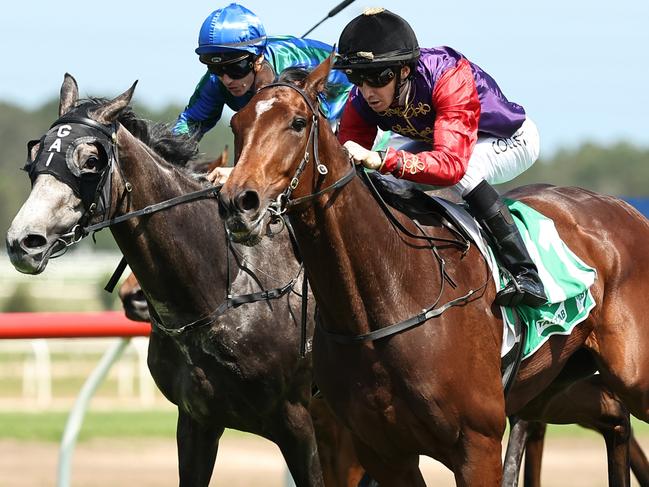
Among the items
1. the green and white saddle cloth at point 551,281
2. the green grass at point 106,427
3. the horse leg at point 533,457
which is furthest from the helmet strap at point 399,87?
the green grass at point 106,427

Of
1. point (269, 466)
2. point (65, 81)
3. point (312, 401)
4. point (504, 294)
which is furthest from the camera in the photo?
point (269, 466)

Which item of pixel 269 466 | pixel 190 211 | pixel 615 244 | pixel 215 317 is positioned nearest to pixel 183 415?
pixel 215 317

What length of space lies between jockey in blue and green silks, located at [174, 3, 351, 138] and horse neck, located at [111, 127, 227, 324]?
1.67 ft

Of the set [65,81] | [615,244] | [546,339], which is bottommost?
[546,339]

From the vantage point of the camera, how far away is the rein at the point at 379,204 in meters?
3.77

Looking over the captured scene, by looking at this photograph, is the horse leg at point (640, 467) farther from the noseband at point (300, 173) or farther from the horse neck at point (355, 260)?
the noseband at point (300, 173)

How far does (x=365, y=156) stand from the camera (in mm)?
4023

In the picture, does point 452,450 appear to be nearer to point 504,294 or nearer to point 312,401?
point 504,294

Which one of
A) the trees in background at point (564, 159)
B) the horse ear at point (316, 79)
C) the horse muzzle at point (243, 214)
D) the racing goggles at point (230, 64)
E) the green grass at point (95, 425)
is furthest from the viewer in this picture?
the trees in background at point (564, 159)

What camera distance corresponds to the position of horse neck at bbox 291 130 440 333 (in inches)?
158

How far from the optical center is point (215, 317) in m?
4.92

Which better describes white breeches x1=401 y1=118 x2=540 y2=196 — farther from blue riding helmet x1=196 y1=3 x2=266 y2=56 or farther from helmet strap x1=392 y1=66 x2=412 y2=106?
blue riding helmet x1=196 y1=3 x2=266 y2=56

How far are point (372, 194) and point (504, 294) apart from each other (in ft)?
1.94

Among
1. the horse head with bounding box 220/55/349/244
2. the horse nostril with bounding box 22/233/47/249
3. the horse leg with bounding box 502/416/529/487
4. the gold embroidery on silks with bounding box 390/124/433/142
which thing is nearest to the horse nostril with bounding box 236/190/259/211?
the horse head with bounding box 220/55/349/244
